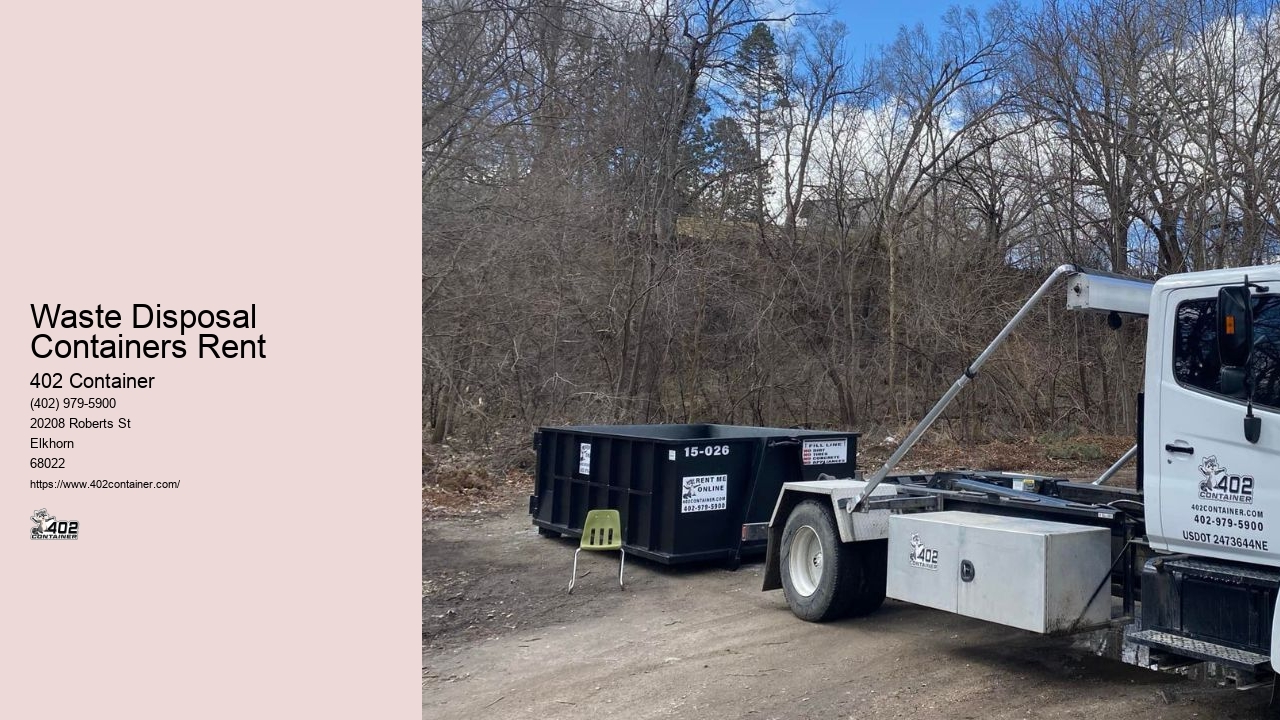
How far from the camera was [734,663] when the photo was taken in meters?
6.77

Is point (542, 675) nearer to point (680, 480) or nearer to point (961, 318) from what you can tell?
point (680, 480)

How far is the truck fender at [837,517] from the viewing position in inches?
295

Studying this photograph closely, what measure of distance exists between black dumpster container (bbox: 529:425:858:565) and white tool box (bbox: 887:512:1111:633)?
3.17m

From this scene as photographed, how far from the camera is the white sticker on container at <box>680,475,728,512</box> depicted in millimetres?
9570

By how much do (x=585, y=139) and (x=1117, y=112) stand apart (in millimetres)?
11845

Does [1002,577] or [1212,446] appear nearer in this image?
[1212,446]

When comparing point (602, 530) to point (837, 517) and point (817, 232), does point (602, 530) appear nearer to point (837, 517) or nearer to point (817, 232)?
point (837, 517)

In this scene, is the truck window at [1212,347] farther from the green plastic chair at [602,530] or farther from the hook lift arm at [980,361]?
the green plastic chair at [602,530]

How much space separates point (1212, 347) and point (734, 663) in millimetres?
3513

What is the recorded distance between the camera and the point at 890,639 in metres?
7.25

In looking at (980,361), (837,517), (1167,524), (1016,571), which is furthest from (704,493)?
(1167,524)
